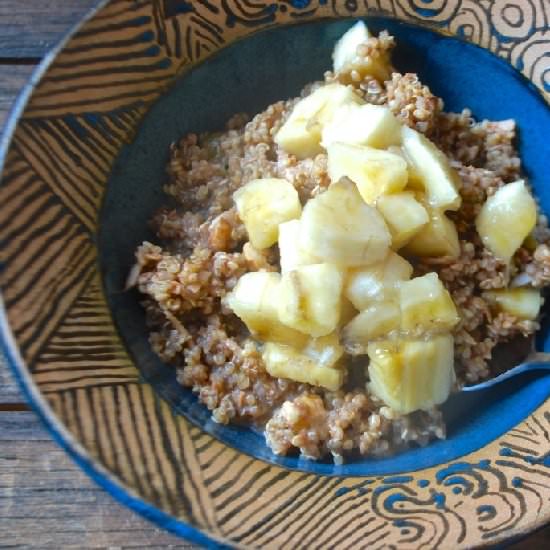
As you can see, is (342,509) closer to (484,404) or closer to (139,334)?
(484,404)

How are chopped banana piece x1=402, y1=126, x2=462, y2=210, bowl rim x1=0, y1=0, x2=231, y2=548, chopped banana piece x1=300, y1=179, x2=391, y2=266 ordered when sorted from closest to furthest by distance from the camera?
bowl rim x1=0, y1=0, x2=231, y2=548 < chopped banana piece x1=300, y1=179, x2=391, y2=266 < chopped banana piece x1=402, y1=126, x2=462, y2=210

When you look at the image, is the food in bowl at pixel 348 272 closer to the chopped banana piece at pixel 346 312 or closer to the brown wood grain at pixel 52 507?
the chopped banana piece at pixel 346 312

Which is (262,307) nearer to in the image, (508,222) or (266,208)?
(266,208)

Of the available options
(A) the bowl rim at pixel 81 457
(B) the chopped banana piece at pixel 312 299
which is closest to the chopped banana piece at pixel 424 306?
(B) the chopped banana piece at pixel 312 299

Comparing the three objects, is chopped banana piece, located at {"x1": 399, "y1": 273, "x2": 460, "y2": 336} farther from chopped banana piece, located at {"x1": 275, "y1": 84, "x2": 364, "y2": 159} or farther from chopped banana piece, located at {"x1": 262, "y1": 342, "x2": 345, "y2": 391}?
chopped banana piece, located at {"x1": 275, "y1": 84, "x2": 364, "y2": 159}

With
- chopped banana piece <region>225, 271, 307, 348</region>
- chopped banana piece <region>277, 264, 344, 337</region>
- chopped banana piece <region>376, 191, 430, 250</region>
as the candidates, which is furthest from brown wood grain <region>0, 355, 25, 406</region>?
chopped banana piece <region>376, 191, 430, 250</region>

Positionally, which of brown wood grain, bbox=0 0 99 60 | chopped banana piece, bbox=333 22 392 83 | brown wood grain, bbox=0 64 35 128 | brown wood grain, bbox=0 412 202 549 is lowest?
brown wood grain, bbox=0 412 202 549
